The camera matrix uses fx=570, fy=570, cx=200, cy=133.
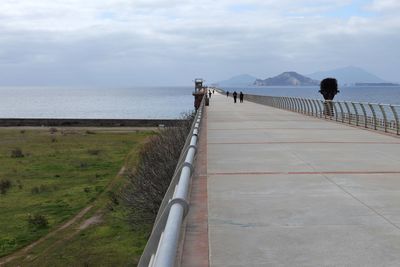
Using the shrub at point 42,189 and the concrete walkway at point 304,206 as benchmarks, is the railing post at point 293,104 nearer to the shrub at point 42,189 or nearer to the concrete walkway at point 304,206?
the shrub at point 42,189

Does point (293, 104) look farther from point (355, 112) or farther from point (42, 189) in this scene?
point (42, 189)

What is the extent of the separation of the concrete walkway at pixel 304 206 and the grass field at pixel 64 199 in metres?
5.19

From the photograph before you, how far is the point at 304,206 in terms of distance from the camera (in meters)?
7.39

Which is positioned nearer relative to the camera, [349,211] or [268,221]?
[268,221]

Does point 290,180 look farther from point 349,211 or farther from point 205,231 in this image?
point 205,231

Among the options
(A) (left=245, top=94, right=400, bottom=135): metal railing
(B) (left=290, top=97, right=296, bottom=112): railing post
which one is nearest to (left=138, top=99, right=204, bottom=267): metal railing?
(A) (left=245, top=94, right=400, bottom=135): metal railing

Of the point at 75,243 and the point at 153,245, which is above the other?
the point at 153,245

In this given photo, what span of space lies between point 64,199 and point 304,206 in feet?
Result: 63.9

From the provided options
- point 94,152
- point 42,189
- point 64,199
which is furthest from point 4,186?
point 94,152

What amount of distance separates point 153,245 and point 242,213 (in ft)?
9.60

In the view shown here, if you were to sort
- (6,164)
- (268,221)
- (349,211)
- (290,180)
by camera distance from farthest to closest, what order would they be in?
(6,164) < (290,180) < (349,211) < (268,221)

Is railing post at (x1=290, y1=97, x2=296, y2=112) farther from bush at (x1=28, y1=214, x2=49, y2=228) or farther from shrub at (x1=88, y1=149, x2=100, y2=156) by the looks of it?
bush at (x1=28, y1=214, x2=49, y2=228)

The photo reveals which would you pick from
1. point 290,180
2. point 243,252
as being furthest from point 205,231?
Result: point 290,180

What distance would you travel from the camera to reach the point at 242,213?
703 centimetres
